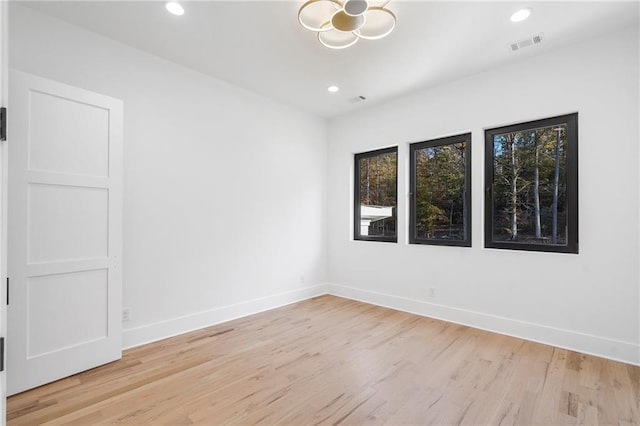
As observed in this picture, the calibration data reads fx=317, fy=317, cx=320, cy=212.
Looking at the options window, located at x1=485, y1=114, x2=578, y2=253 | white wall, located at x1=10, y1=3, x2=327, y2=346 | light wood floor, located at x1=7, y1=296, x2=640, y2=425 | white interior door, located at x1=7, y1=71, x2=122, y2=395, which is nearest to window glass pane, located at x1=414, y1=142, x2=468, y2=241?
window, located at x1=485, y1=114, x2=578, y2=253

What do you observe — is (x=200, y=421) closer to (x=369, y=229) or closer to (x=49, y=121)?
(x=49, y=121)

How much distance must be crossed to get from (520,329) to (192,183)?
3.74m

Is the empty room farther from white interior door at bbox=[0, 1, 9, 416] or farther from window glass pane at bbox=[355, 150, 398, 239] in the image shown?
white interior door at bbox=[0, 1, 9, 416]

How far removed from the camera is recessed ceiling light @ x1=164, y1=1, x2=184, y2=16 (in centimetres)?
241

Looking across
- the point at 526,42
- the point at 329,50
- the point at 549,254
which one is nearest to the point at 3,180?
the point at 329,50

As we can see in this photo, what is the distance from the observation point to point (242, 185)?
3.94m

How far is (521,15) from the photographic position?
2.52 meters

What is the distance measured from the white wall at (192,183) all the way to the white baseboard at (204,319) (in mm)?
11

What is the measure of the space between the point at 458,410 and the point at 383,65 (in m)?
3.09

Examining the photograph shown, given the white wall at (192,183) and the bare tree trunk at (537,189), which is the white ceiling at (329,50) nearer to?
the white wall at (192,183)

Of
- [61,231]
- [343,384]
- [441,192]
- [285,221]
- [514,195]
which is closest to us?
[343,384]

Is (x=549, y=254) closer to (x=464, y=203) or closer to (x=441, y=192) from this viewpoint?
(x=464, y=203)

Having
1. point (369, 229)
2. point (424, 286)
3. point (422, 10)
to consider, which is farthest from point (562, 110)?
point (369, 229)

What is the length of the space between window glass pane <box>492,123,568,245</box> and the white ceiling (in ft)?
2.77
